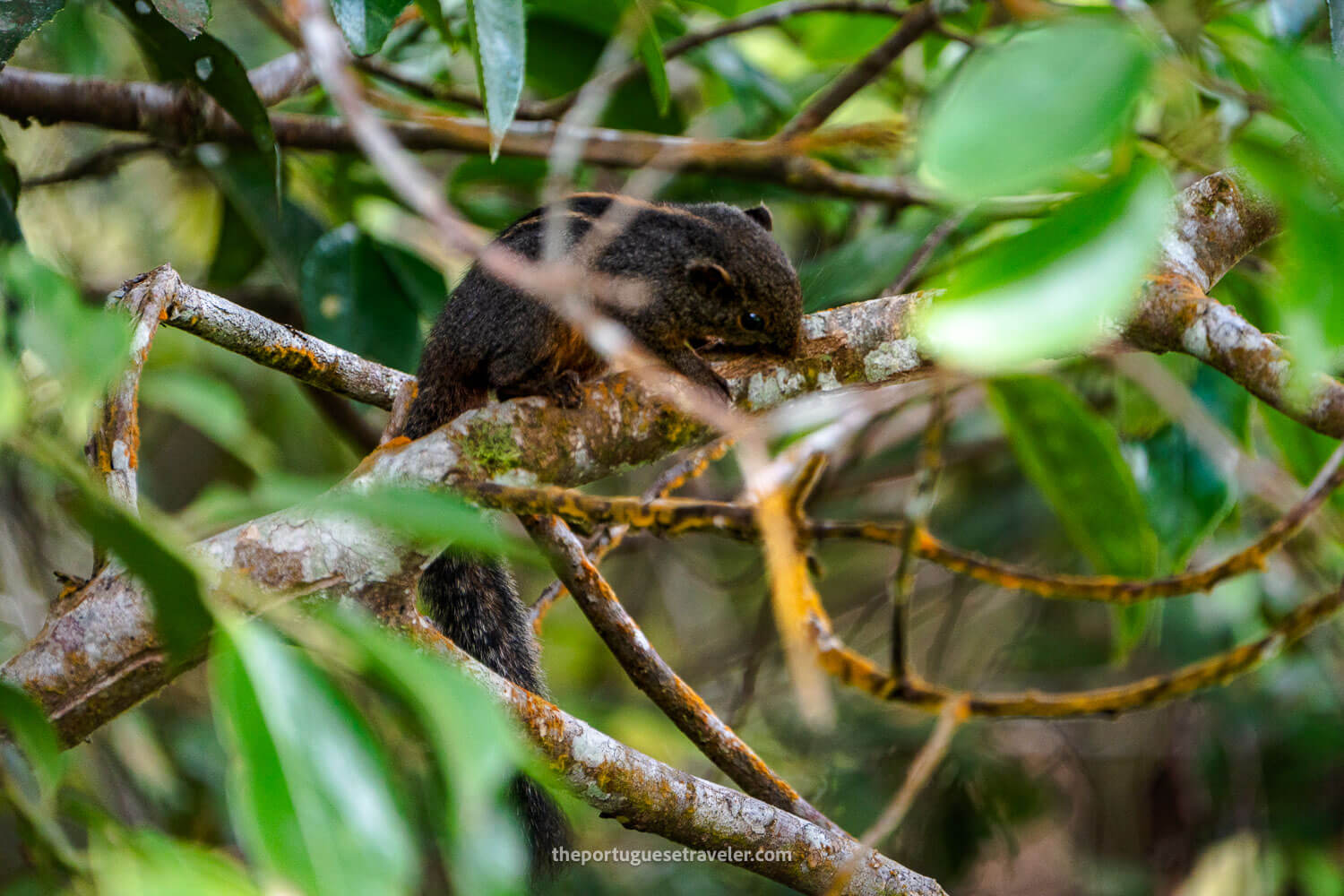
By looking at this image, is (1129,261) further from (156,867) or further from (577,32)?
(577,32)

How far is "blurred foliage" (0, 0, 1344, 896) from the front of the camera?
2.28 ft

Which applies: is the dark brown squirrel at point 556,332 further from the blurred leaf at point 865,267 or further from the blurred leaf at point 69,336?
the blurred leaf at point 69,336

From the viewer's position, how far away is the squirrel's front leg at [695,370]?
81.5 inches

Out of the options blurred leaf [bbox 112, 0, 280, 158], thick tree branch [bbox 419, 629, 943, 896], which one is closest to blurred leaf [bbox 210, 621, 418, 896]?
thick tree branch [bbox 419, 629, 943, 896]

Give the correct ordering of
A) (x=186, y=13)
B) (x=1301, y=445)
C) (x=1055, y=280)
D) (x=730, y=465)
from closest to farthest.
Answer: (x=1055, y=280), (x=186, y=13), (x=1301, y=445), (x=730, y=465)

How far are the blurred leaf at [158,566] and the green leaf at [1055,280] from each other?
1.98 ft

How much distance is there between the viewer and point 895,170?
13.0 feet

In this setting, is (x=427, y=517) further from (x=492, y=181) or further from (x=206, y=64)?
(x=492, y=181)

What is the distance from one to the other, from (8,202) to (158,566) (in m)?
1.78

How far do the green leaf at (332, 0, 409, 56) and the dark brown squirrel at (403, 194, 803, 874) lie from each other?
630 mm

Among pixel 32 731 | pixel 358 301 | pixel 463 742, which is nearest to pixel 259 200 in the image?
pixel 358 301

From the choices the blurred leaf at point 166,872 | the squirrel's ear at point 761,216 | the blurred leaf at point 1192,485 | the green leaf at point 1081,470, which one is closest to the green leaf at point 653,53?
the squirrel's ear at point 761,216

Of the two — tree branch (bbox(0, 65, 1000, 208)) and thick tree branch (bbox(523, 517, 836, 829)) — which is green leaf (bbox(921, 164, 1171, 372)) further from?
tree branch (bbox(0, 65, 1000, 208))

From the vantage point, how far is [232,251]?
3.35m
